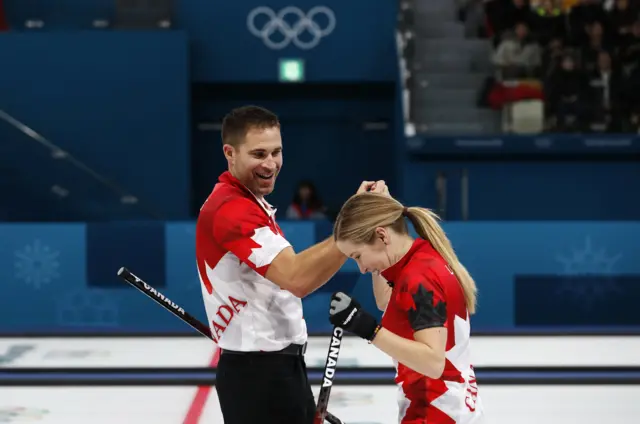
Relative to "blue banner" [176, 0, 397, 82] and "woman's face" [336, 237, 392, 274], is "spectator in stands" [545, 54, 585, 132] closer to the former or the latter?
"blue banner" [176, 0, 397, 82]

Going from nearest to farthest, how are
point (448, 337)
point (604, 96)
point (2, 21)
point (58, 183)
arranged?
point (448, 337) < point (58, 183) < point (604, 96) < point (2, 21)

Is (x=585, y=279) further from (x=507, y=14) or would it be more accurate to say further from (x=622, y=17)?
(x=622, y=17)

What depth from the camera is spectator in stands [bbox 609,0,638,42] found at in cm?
1372

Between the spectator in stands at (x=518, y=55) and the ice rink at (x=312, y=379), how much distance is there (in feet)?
20.8

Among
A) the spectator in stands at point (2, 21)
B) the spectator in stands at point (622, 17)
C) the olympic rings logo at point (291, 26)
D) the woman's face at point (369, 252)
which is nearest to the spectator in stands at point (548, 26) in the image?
the spectator in stands at point (622, 17)

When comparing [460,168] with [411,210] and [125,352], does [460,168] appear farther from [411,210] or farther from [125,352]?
[411,210]

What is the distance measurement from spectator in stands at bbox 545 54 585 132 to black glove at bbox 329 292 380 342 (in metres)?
10.4

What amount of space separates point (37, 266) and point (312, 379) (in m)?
3.41

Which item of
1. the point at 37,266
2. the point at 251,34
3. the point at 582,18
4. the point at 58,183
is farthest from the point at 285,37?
the point at 37,266

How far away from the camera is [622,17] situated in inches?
543

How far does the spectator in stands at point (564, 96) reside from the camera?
12617 millimetres

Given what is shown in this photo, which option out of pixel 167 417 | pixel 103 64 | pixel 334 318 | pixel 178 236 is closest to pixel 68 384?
pixel 167 417

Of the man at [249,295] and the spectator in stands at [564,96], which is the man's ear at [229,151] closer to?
the man at [249,295]

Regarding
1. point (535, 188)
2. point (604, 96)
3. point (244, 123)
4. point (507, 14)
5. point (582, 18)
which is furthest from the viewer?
point (507, 14)
